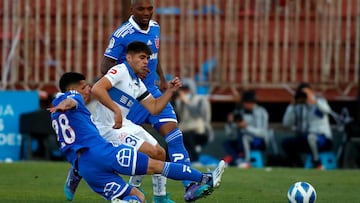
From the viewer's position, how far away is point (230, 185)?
15.5m

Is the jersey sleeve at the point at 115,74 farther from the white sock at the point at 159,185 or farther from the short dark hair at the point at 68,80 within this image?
the white sock at the point at 159,185

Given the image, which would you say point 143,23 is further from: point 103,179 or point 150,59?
point 103,179

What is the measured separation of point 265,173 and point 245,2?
6.39 m

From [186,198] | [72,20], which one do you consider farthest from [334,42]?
[186,198]

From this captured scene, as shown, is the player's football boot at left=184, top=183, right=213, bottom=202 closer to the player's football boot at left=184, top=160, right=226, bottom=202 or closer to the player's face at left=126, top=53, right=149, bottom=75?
the player's football boot at left=184, top=160, right=226, bottom=202

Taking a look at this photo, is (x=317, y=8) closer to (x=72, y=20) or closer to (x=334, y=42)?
(x=334, y=42)

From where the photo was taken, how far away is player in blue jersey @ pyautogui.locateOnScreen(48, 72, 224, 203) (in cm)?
1075

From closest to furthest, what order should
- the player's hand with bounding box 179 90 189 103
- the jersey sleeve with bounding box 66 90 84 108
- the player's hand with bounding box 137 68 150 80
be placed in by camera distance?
1. the jersey sleeve with bounding box 66 90 84 108
2. the player's hand with bounding box 137 68 150 80
3. the player's hand with bounding box 179 90 189 103

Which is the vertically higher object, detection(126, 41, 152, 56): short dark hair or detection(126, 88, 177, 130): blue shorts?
detection(126, 41, 152, 56): short dark hair

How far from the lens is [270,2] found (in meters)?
23.8

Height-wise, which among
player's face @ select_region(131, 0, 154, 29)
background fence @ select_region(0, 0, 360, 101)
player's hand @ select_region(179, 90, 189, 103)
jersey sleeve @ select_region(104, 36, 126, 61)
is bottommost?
player's hand @ select_region(179, 90, 189, 103)

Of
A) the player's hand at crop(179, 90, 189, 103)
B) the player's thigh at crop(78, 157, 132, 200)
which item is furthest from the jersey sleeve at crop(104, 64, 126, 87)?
the player's hand at crop(179, 90, 189, 103)

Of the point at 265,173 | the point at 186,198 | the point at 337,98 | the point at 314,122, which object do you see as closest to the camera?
the point at 186,198

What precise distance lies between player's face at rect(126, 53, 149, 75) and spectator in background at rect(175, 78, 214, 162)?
35.2 feet
